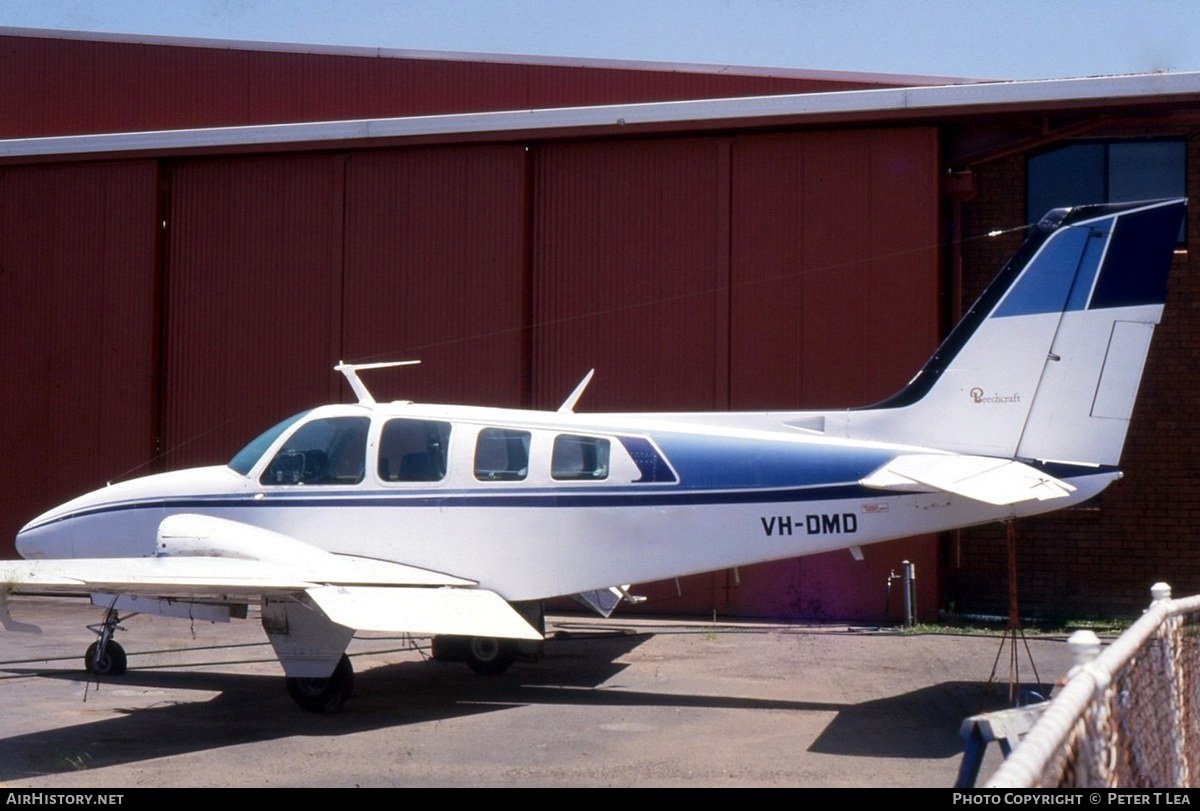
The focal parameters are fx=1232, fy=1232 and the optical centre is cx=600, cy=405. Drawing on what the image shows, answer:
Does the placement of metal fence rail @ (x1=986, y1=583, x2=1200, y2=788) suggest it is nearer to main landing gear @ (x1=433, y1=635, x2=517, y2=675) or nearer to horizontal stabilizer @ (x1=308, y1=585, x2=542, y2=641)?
horizontal stabilizer @ (x1=308, y1=585, x2=542, y2=641)

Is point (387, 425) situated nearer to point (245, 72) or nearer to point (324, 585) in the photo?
point (324, 585)

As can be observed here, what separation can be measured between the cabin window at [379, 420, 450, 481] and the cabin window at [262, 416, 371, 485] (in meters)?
0.19

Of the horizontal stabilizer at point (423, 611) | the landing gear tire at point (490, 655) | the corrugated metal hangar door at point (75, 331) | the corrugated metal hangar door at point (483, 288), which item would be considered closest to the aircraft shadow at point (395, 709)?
the landing gear tire at point (490, 655)

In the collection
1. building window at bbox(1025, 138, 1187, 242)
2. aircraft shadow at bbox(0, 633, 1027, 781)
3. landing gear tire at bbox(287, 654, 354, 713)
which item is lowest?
aircraft shadow at bbox(0, 633, 1027, 781)

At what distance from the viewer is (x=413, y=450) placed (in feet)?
34.5

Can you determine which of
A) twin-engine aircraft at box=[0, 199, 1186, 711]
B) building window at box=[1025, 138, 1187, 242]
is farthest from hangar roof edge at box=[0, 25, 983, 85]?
twin-engine aircraft at box=[0, 199, 1186, 711]

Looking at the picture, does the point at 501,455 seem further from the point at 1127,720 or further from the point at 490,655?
the point at 1127,720

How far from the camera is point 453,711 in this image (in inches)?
382

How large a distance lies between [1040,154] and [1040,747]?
15.4 m

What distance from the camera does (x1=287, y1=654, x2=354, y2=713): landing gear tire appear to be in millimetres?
9555

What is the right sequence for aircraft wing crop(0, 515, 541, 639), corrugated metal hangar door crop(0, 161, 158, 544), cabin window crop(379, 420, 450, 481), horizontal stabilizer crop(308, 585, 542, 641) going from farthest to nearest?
1. corrugated metal hangar door crop(0, 161, 158, 544)
2. cabin window crop(379, 420, 450, 481)
3. horizontal stabilizer crop(308, 585, 542, 641)
4. aircraft wing crop(0, 515, 541, 639)

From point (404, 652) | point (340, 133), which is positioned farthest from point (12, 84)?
point (404, 652)

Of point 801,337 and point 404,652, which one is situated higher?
point 801,337

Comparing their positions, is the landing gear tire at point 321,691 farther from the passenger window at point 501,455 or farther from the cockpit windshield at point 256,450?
the cockpit windshield at point 256,450
